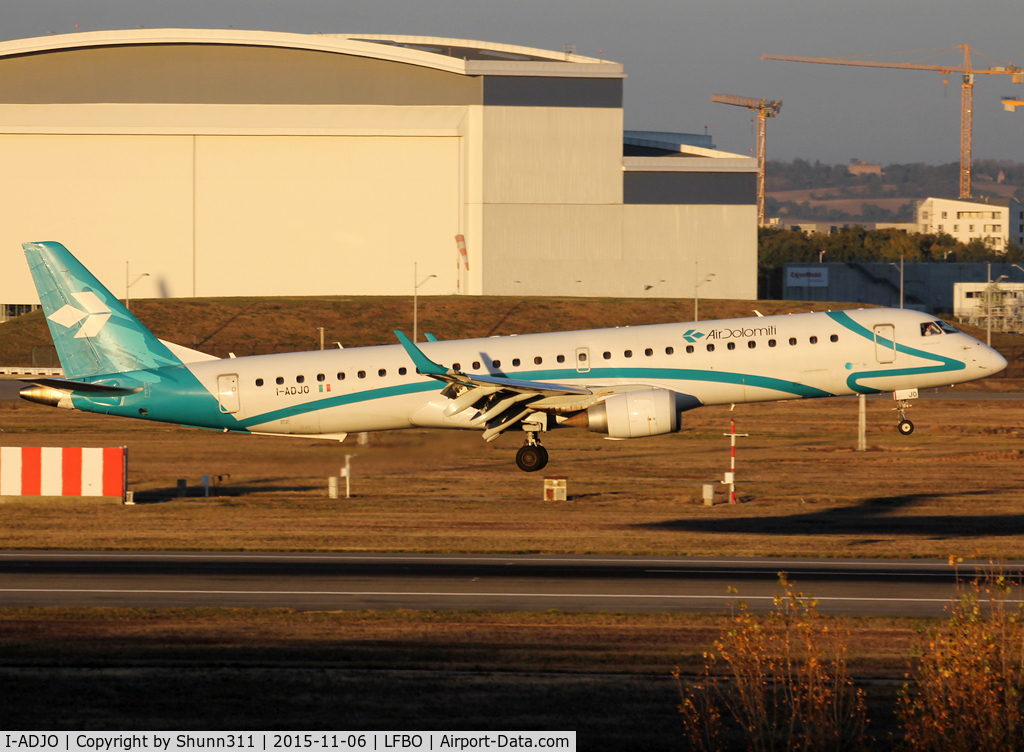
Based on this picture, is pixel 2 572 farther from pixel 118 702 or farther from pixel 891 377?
pixel 891 377

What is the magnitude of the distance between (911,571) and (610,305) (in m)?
81.8

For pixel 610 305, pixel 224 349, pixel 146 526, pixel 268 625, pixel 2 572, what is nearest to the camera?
pixel 268 625

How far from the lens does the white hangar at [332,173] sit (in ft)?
345

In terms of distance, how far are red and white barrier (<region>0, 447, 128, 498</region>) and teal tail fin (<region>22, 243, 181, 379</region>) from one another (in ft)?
8.25

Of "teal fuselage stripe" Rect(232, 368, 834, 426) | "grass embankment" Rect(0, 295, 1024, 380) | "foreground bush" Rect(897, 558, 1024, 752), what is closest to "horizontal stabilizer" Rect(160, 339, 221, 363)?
"teal fuselage stripe" Rect(232, 368, 834, 426)

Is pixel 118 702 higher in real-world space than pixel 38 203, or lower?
lower

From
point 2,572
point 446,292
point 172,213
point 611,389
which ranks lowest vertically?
point 2,572

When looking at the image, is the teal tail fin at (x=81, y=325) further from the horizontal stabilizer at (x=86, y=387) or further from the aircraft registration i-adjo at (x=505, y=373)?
the horizontal stabilizer at (x=86, y=387)

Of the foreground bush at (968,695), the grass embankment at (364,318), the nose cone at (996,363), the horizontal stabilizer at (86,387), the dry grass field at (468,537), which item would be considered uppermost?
the grass embankment at (364,318)

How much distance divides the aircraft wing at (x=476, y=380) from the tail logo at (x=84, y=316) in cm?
978

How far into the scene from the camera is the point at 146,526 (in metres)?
31.6

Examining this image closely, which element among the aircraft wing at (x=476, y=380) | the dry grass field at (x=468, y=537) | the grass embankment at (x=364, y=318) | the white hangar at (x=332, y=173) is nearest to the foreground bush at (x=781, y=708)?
the dry grass field at (x=468, y=537)

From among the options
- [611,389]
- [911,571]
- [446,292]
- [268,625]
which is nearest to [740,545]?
[911,571]

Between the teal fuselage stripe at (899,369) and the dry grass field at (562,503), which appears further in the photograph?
the teal fuselage stripe at (899,369)
